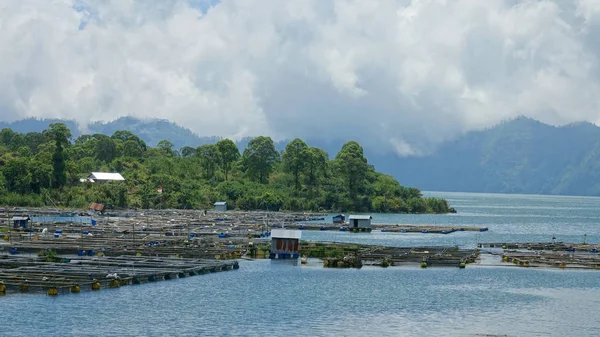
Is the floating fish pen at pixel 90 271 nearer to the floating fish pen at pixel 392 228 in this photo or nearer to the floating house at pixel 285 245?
the floating house at pixel 285 245

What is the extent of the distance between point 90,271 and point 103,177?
4198 inches

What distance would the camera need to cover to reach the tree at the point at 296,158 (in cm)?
16800

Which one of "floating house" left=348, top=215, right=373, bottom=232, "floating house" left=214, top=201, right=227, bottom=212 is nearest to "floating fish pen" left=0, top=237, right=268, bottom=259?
"floating house" left=348, top=215, right=373, bottom=232

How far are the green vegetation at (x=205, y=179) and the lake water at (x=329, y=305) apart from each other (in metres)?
84.3

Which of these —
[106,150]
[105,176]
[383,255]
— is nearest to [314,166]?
[105,176]

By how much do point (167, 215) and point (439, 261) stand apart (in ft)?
215

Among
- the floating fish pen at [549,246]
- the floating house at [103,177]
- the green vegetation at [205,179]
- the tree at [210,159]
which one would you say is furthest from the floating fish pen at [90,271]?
the tree at [210,159]

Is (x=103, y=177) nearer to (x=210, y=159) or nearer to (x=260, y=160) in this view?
(x=210, y=159)

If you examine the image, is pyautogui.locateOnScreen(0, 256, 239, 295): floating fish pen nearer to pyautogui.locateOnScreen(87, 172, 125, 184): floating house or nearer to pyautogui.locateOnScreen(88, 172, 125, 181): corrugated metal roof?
pyautogui.locateOnScreen(87, 172, 125, 184): floating house

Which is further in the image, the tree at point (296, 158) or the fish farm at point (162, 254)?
the tree at point (296, 158)

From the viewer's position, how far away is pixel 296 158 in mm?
167750

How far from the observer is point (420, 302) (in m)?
47.9

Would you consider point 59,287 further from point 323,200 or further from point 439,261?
point 323,200

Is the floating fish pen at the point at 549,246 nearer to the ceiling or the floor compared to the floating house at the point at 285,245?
nearer to the ceiling
